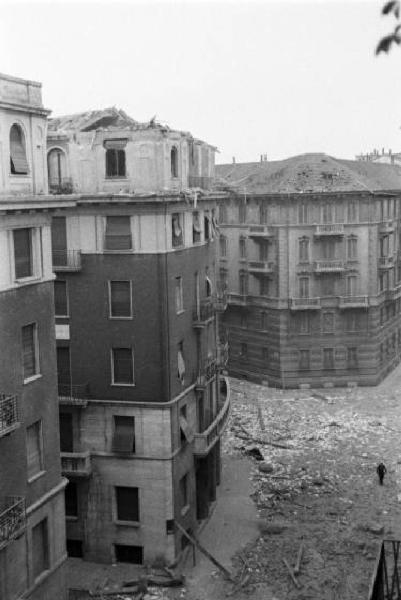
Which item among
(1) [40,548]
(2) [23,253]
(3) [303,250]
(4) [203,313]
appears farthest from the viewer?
(3) [303,250]

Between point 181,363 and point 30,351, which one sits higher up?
point 30,351

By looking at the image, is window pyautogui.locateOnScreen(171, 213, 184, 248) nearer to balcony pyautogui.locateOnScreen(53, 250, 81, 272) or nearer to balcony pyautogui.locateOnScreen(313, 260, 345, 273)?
balcony pyautogui.locateOnScreen(53, 250, 81, 272)

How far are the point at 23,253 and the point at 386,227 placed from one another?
1915 inches

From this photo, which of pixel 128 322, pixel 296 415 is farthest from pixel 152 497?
pixel 296 415

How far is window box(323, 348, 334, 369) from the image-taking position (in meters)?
66.4

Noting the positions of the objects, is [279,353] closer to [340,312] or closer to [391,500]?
[340,312]

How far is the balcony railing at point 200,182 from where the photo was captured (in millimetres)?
37344

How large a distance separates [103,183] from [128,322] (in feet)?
20.8

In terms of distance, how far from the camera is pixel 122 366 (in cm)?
3472

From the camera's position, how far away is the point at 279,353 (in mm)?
66312

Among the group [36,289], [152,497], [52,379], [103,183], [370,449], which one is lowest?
[370,449]

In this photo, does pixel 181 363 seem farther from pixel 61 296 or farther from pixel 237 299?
pixel 237 299

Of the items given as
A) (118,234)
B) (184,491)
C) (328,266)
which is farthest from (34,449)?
(328,266)

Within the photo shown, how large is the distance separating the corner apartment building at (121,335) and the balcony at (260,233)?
97.9 feet
